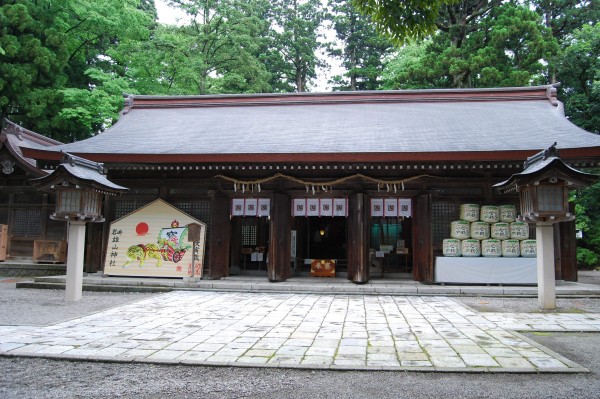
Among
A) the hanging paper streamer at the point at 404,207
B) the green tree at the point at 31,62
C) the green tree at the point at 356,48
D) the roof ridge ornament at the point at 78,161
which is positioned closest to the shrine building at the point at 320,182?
the hanging paper streamer at the point at 404,207

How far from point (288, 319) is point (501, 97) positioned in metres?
11.7

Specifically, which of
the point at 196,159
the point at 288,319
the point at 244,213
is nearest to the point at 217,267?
the point at 244,213

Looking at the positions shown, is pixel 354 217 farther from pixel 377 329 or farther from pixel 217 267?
pixel 377 329

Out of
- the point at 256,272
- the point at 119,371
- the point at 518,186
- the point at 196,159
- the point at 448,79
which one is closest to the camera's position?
the point at 119,371

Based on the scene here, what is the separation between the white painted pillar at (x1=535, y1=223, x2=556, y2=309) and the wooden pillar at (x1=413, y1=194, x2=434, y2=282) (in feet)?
9.82

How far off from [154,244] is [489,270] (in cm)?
840

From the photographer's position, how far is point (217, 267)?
10.9 meters

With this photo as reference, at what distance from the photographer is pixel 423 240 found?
10.4 meters

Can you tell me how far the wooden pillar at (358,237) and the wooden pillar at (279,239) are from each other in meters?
1.63

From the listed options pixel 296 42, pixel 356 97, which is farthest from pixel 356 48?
pixel 356 97

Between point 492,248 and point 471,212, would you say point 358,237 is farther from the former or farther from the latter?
point 492,248

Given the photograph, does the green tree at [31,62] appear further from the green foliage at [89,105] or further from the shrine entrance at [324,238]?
the shrine entrance at [324,238]

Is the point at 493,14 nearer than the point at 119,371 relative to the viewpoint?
No

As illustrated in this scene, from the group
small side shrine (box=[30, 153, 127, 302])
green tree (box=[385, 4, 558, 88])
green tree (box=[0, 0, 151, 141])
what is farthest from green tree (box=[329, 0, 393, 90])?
small side shrine (box=[30, 153, 127, 302])
